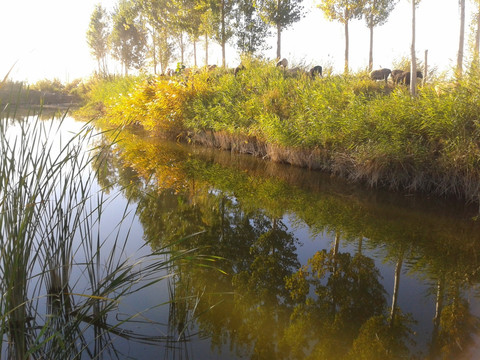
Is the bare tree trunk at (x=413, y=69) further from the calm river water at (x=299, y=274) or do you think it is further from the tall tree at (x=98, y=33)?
the tall tree at (x=98, y=33)

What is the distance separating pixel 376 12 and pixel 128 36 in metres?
21.3

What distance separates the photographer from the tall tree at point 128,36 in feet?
94.2

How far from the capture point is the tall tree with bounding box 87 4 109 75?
3359cm

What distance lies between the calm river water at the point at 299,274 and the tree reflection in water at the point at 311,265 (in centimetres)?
1

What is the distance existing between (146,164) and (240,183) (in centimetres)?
254

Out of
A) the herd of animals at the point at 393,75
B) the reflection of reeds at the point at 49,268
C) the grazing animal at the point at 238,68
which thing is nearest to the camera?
the reflection of reeds at the point at 49,268

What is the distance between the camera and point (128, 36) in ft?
99.3

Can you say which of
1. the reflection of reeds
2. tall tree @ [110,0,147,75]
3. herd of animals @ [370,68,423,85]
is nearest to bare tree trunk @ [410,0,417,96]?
herd of animals @ [370,68,423,85]

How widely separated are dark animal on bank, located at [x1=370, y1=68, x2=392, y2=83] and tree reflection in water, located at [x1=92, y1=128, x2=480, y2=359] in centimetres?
647

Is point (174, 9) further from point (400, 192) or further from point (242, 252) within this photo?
point (242, 252)

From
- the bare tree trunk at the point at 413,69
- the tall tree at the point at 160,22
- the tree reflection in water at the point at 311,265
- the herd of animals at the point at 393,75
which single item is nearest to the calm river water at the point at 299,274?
the tree reflection in water at the point at 311,265

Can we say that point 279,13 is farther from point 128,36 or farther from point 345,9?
point 128,36

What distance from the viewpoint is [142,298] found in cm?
291

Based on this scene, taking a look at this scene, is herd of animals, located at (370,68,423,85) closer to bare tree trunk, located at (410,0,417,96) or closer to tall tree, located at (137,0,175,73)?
bare tree trunk, located at (410,0,417,96)
